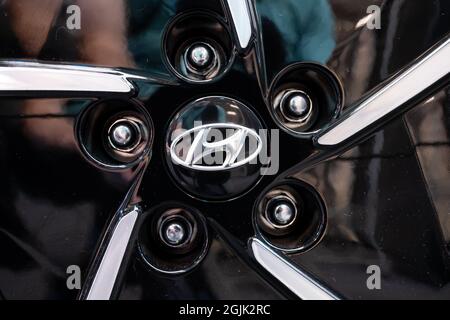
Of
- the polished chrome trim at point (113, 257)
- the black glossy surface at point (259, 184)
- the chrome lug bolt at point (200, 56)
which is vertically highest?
the chrome lug bolt at point (200, 56)

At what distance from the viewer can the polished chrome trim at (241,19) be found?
117 cm

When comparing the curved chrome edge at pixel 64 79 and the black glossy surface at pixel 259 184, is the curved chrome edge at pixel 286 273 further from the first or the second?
the curved chrome edge at pixel 64 79

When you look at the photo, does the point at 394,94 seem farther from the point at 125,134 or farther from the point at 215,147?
the point at 125,134

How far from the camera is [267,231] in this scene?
4.10ft

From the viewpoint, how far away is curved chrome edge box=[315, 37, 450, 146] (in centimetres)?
118

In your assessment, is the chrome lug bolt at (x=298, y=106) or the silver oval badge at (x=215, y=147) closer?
the silver oval badge at (x=215, y=147)

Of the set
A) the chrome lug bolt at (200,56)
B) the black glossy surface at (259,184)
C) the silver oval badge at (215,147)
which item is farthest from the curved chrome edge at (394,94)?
the chrome lug bolt at (200,56)

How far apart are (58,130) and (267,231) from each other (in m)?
0.43

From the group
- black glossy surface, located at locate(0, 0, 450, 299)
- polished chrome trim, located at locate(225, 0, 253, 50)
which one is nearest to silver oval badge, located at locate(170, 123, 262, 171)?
black glossy surface, located at locate(0, 0, 450, 299)

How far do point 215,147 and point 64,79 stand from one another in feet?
0.97

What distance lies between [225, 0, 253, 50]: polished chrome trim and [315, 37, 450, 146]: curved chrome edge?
0.73 feet

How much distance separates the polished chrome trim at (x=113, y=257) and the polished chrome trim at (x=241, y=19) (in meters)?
0.36

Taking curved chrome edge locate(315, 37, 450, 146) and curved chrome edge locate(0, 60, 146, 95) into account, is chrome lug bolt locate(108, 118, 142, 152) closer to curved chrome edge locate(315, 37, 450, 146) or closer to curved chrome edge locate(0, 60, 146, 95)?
curved chrome edge locate(0, 60, 146, 95)
